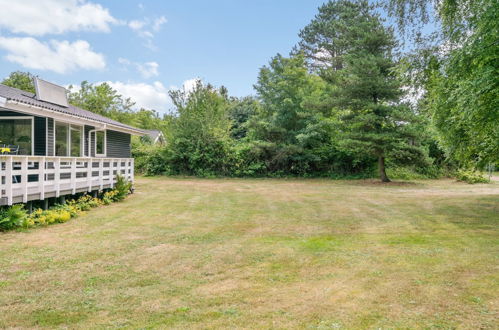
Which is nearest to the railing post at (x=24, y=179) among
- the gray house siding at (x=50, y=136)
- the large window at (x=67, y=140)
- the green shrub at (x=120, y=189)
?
the green shrub at (x=120, y=189)

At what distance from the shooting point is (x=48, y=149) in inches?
444

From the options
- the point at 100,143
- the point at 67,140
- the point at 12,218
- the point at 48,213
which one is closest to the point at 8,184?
the point at 12,218

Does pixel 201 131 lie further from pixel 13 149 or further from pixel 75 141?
pixel 13 149

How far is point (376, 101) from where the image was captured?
19.0 meters

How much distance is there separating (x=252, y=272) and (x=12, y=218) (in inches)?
201

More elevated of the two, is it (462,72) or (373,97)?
(373,97)

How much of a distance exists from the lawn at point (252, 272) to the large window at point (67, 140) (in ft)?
16.5

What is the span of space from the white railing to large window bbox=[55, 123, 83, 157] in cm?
92

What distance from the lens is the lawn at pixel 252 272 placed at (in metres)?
3.17

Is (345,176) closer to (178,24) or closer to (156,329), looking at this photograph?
(178,24)

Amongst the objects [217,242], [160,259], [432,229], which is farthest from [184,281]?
[432,229]

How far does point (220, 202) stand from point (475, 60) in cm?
775

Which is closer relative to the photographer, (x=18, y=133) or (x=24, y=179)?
(x=24, y=179)

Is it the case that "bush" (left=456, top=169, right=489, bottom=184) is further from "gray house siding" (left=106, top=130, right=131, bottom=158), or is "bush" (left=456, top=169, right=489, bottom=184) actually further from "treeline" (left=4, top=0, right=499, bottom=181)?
"gray house siding" (left=106, top=130, right=131, bottom=158)
